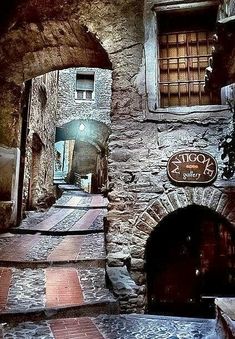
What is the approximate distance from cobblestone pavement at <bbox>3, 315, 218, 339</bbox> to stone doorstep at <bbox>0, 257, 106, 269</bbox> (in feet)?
5.35

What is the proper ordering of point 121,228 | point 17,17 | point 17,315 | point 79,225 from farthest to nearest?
point 79,225 < point 17,17 < point 121,228 < point 17,315

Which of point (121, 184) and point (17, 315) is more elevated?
point (121, 184)

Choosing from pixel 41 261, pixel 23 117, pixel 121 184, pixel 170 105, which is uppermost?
pixel 23 117

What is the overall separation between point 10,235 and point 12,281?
3.00m

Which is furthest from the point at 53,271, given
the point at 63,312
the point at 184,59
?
the point at 184,59

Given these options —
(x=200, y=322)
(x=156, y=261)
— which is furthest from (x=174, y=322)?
(x=156, y=261)

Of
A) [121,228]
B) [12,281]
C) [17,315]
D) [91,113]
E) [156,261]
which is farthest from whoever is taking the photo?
[91,113]

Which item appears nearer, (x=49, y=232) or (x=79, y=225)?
(x=49, y=232)

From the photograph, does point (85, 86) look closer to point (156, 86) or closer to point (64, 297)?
point (156, 86)

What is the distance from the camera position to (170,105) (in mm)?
5766

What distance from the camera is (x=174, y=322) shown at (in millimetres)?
3719

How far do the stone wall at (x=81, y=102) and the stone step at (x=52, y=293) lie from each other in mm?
11603

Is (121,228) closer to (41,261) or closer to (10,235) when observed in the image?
(41,261)

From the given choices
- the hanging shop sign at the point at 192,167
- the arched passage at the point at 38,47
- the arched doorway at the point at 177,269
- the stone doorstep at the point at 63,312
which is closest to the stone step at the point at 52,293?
the stone doorstep at the point at 63,312
